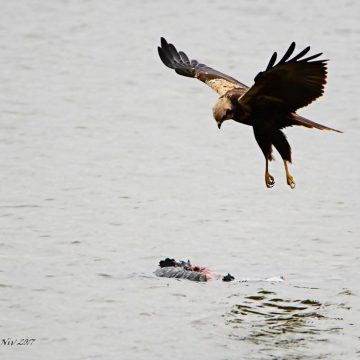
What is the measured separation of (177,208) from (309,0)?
29.7 feet

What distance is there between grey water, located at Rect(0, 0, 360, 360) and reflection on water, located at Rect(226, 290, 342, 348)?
24 mm

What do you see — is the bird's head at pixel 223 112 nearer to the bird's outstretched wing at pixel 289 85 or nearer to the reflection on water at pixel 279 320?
the bird's outstretched wing at pixel 289 85

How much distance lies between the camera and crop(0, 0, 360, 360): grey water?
956cm

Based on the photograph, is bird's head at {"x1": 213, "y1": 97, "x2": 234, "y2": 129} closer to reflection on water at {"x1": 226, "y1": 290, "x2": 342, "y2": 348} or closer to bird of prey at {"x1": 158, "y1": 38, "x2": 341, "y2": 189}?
bird of prey at {"x1": 158, "y1": 38, "x2": 341, "y2": 189}

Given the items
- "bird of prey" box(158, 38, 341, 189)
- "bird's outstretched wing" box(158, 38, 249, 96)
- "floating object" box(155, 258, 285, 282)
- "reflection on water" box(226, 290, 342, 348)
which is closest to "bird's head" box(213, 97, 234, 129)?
"bird of prey" box(158, 38, 341, 189)

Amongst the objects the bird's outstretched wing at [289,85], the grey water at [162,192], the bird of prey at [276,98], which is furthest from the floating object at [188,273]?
the bird's outstretched wing at [289,85]

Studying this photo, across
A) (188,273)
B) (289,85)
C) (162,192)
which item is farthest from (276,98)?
(162,192)

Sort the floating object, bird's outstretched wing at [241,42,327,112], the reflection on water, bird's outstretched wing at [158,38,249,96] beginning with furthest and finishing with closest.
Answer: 1. bird's outstretched wing at [158,38,249,96]
2. the floating object
3. bird's outstretched wing at [241,42,327,112]
4. the reflection on water

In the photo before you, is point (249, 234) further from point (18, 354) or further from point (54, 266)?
point (18, 354)

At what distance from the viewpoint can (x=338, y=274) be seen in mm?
10836

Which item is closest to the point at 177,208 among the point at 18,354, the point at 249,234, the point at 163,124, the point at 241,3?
the point at 249,234

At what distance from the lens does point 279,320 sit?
975 cm

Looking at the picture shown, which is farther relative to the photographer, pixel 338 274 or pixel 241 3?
pixel 241 3

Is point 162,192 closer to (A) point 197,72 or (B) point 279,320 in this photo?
(A) point 197,72
